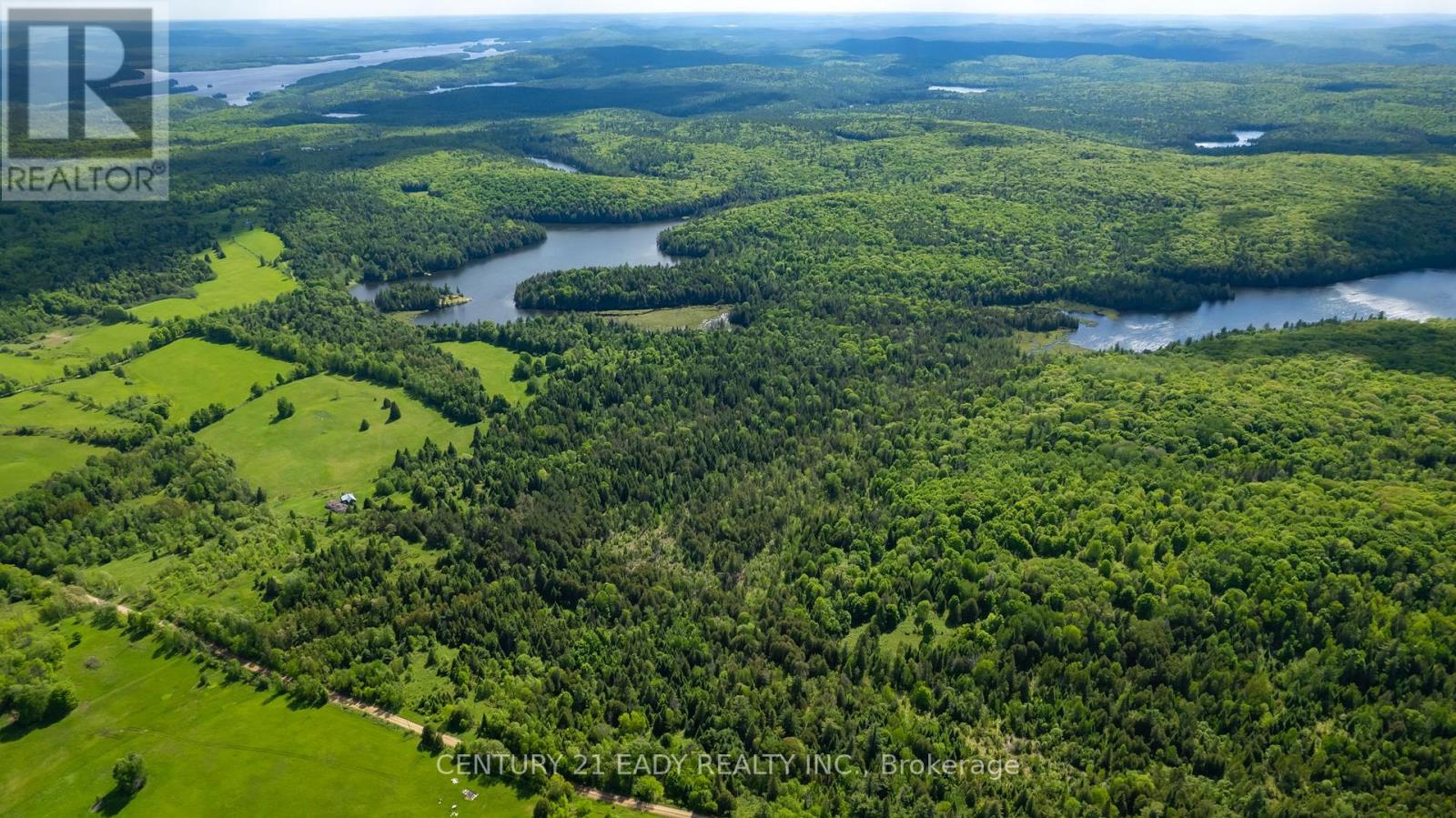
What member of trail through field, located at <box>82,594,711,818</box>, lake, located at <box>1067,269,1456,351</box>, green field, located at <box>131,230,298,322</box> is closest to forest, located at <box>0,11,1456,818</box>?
trail through field, located at <box>82,594,711,818</box>

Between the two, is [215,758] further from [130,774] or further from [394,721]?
[394,721]

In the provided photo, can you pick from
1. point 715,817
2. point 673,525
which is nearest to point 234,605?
point 673,525

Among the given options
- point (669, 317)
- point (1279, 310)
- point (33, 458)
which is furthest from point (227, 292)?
point (1279, 310)

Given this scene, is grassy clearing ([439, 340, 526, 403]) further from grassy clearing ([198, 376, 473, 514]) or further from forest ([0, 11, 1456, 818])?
grassy clearing ([198, 376, 473, 514])

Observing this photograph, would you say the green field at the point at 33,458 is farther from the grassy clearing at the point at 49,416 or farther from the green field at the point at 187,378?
the green field at the point at 187,378

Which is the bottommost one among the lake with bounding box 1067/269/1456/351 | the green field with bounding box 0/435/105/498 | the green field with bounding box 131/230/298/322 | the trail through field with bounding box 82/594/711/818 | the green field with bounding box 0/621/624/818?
the green field with bounding box 0/621/624/818
